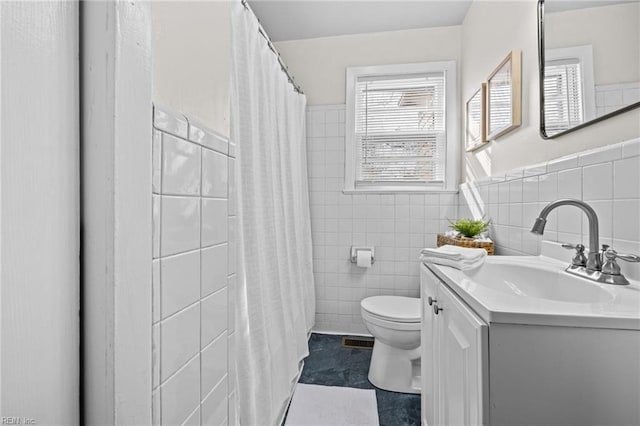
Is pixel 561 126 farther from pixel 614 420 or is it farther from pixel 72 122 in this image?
pixel 72 122

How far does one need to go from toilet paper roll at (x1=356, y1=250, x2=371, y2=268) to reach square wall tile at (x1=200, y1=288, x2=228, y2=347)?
1.54 meters

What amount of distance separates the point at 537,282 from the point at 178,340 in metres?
1.07

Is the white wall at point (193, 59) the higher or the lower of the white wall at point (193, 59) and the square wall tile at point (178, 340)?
the higher

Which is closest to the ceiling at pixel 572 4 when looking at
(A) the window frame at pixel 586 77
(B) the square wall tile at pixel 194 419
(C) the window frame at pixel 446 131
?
(A) the window frame at pixel 586 77

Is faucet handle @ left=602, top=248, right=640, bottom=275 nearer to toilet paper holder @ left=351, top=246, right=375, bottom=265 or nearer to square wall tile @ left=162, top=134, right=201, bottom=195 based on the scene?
square wall tile @ left=162, top=134, right=201, bottom=195

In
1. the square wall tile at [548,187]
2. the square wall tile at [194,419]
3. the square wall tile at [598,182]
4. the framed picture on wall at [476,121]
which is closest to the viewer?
the square wall tile at [194,419]

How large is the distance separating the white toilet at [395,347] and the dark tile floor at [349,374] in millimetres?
53

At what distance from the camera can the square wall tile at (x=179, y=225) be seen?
581 mm

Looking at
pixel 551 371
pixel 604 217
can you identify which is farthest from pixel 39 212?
pixel 604 217

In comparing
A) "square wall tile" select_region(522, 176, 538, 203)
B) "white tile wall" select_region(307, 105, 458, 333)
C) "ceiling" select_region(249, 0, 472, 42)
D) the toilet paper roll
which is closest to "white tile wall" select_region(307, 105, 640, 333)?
"white tile wall" select_region(307, 105, 458, 333)

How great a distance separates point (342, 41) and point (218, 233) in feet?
7.17

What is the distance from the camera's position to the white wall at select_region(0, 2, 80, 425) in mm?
383

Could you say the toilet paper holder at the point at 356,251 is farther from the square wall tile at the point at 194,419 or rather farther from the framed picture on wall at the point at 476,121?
the square wall tile at the point at 194,419

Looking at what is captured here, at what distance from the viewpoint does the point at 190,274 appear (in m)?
0.66
